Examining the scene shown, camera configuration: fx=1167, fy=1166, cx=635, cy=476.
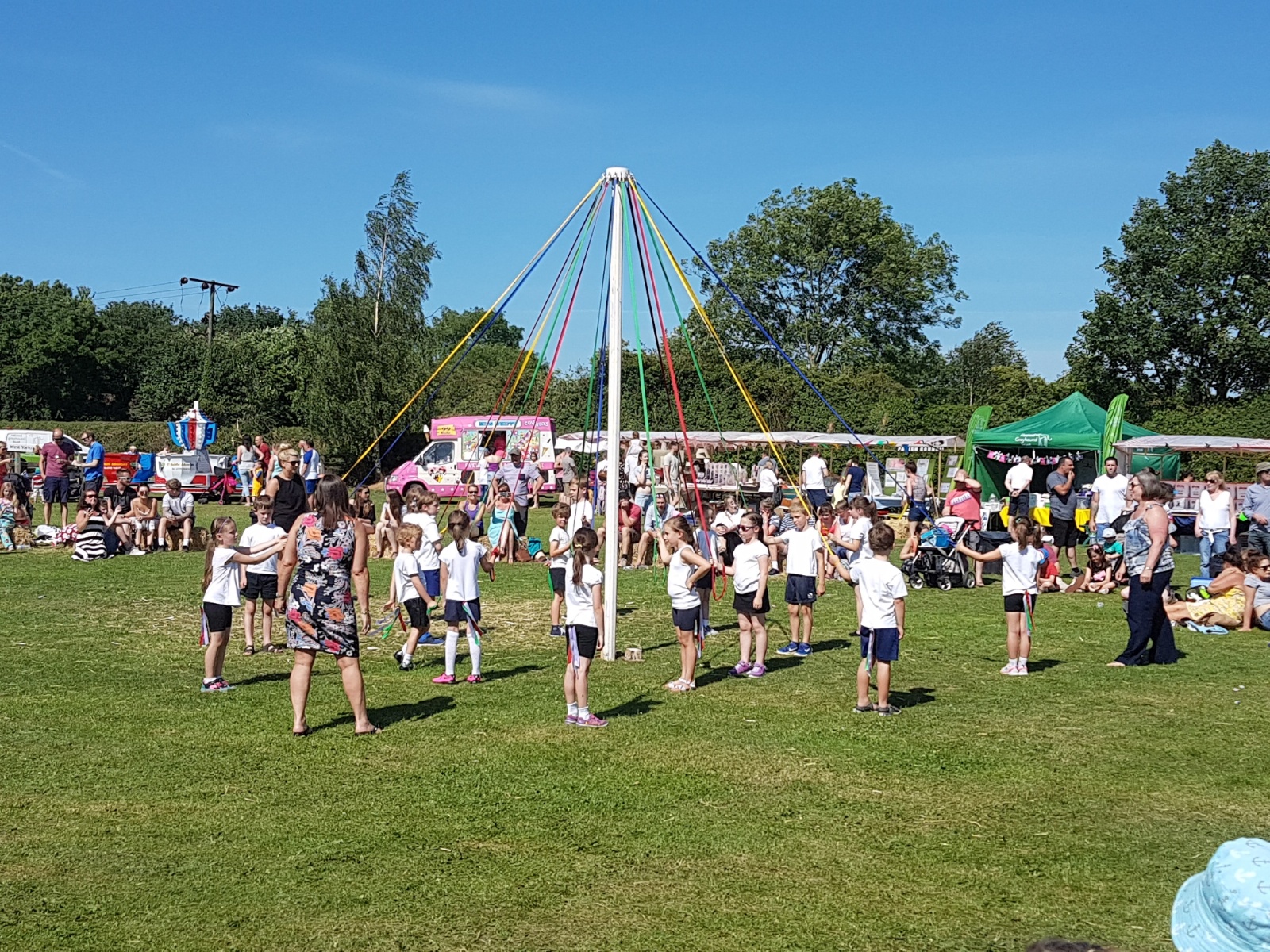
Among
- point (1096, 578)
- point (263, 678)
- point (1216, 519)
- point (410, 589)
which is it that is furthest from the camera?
point (1096, 578)

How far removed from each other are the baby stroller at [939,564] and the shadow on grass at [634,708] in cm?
806

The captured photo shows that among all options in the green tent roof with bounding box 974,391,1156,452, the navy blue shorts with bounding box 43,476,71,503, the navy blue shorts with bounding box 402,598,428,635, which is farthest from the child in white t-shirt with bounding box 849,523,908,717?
the green tent roof with bounding box 974,391,1156,452

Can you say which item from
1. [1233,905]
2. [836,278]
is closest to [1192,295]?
[836,278]

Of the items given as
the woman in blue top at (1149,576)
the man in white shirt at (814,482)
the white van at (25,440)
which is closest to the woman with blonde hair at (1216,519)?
the woman in blue top at (1149,576)

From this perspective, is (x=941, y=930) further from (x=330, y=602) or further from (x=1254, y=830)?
(x=330, y=602)

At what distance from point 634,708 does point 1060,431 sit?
19.3 meters

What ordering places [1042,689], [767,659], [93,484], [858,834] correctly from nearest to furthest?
[858,834] → [1042,689] → [767,659] → [93,484]

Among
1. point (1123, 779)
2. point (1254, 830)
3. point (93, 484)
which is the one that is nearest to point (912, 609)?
point (1123, 779)

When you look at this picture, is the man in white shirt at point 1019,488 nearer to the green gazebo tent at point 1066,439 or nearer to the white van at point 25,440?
the green gazebo tent at point 1066,439

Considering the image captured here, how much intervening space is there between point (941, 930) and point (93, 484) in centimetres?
1932

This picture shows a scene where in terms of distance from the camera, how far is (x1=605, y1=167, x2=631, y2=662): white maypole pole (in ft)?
33.7

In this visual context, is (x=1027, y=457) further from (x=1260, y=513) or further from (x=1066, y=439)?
(x=1260, y=513)

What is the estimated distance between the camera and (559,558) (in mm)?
10867

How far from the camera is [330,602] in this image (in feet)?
25.0
